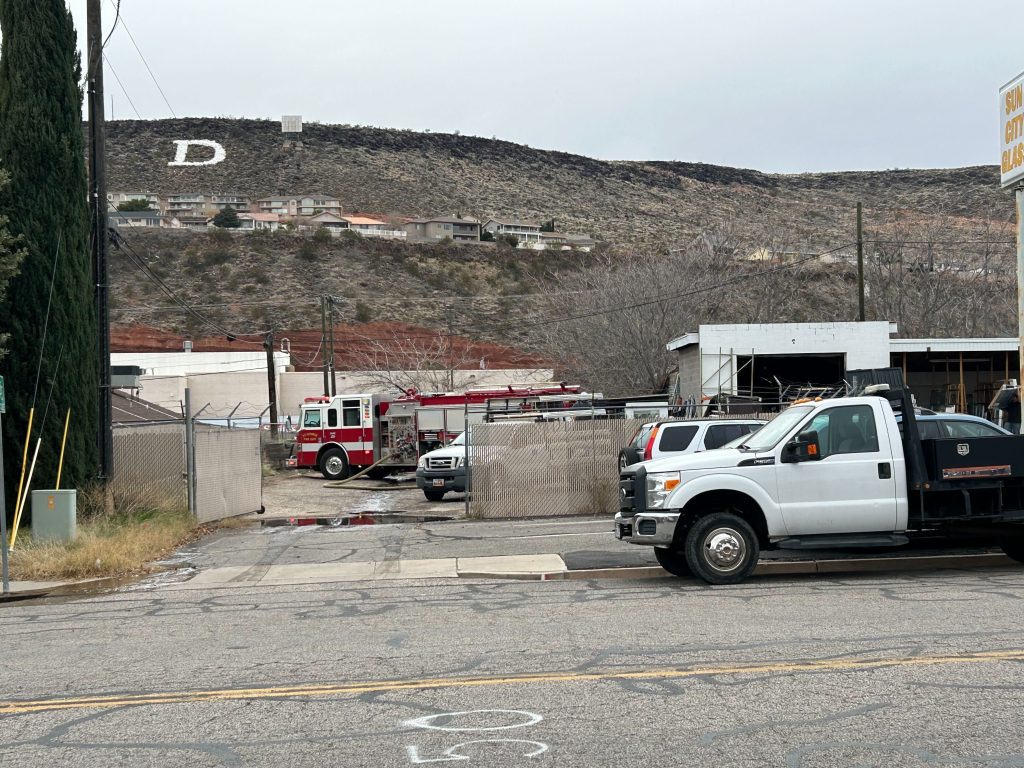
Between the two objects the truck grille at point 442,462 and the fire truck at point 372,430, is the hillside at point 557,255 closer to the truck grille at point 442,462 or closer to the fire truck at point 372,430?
the truck grille at point 442,462

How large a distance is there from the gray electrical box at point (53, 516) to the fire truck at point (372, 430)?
19.4 metres

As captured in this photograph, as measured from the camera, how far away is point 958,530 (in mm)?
12672

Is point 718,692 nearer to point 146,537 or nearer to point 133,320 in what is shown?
point 146,537

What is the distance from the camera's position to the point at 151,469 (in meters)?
20.6

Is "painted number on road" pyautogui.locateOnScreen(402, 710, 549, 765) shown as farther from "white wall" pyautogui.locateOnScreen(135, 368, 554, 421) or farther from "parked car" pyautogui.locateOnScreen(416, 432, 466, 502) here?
"white wall" pyautogui.locateOnScreen(135, 368, 554, 421)

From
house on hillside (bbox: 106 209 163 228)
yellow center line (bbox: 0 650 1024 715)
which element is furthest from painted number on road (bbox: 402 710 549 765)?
house on hillside (bbox: 106 209 163 228)

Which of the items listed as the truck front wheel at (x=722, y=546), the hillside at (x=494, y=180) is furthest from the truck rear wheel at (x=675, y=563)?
the hillside at (x=494, y=180)

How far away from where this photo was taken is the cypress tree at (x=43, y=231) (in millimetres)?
17688

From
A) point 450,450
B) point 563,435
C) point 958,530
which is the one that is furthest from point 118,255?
point 958,530

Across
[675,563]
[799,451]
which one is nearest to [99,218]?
[675,563]

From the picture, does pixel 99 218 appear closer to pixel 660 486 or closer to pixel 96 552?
pixel 96 552

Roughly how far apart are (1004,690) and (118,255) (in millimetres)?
72110

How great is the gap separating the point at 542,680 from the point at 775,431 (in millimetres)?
6183

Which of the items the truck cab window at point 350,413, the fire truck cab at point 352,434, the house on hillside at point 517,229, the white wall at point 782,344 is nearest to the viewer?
the white wall at point 782,344
